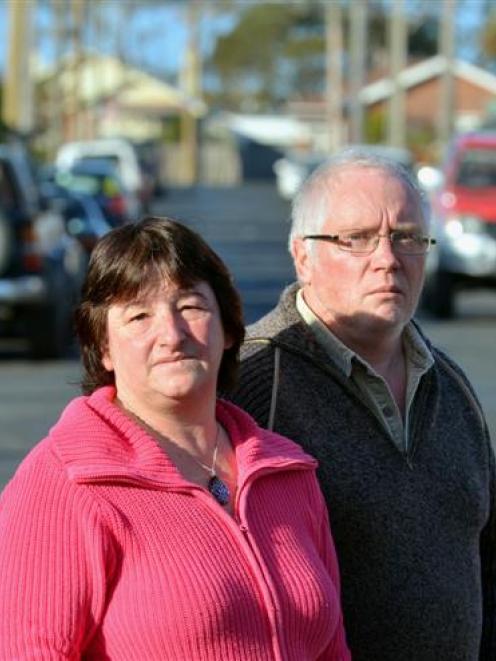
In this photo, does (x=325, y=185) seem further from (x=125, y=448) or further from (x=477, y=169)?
(x=477, y=169)

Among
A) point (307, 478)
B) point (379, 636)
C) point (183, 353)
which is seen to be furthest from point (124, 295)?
point (379, 636)

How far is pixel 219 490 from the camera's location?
136 inches

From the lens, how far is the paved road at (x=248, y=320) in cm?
1302

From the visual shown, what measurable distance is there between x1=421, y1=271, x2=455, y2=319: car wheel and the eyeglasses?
18.1 m

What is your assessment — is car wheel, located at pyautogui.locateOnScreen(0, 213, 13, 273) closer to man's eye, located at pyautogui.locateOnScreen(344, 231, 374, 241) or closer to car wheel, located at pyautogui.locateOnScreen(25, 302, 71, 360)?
car wheel, located at pyautogui.locateOnScreen(25, 302, 71, 360)

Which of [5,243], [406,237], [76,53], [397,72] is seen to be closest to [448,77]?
[397,72]

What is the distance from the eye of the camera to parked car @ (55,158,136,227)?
3347 cm

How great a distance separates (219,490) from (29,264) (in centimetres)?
1370

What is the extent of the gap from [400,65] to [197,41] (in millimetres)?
51310

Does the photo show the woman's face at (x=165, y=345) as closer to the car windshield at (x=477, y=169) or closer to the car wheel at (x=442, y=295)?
the car wheel at (x=442, y=295)

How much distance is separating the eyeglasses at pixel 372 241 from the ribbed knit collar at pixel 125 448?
50 centimetres

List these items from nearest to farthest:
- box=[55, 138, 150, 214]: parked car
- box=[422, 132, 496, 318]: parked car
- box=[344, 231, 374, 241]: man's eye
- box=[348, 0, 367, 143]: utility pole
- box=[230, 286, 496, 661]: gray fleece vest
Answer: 1. box=[230, 286, 496, 661]: gray fleece vest
2. box=[344, 231, 374, 241]: man's eye
3. box=[422, 132, 496, 318]: parked car
4. box=[348, 0, 367, 143]: utility pole
5. box=[55, 138, 150, 214]: parked car

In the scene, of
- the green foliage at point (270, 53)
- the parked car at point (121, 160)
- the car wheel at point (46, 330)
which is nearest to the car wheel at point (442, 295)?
the car wheel at point (46, 330)

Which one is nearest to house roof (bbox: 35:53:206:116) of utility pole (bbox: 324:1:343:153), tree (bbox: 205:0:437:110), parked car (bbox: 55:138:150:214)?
tree (bbox: 205:0:437:110)
